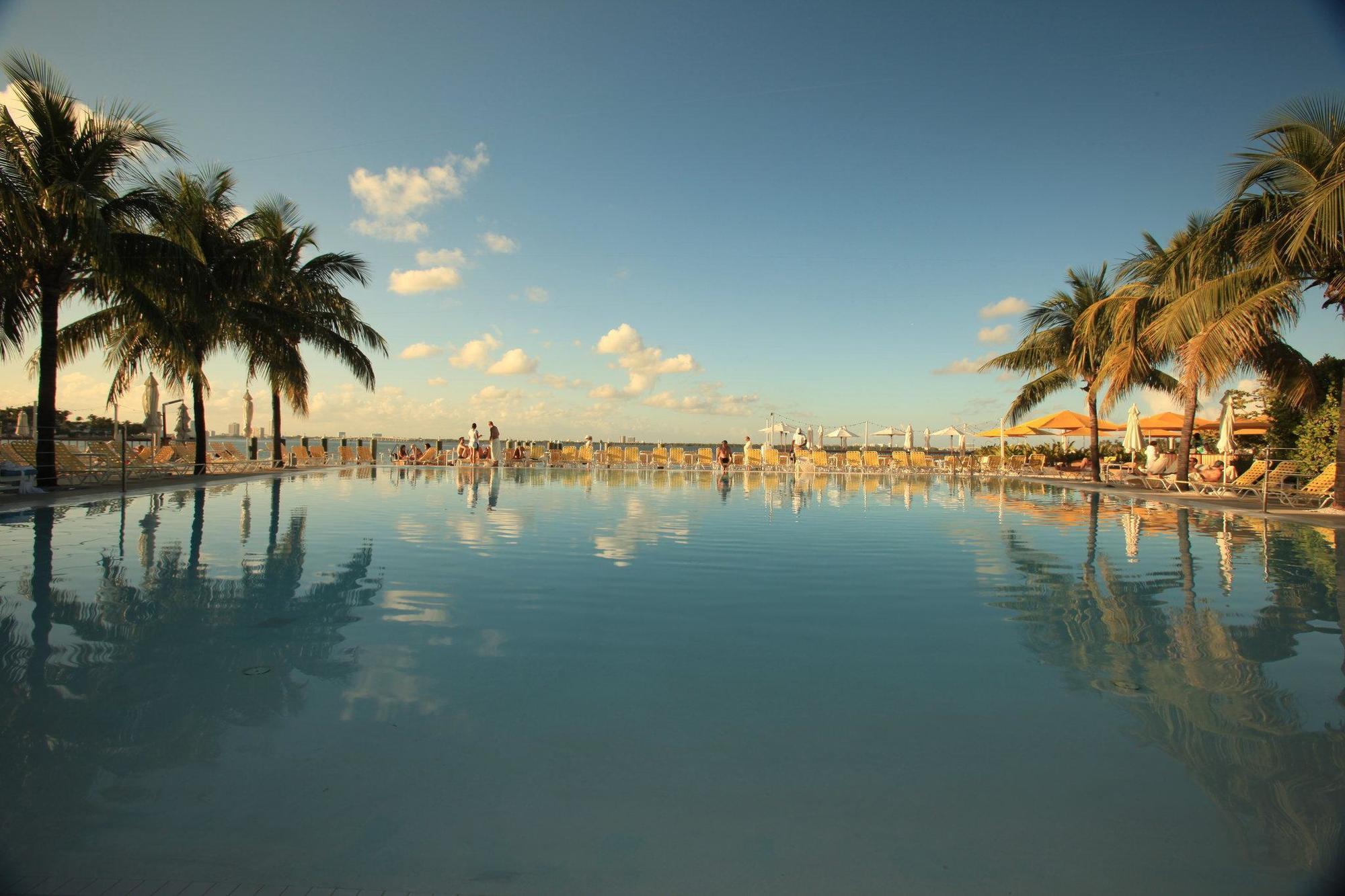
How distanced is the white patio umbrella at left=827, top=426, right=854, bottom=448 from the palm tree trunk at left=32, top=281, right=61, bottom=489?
28.5 meters

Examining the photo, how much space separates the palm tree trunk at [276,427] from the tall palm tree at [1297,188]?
22.0 metres

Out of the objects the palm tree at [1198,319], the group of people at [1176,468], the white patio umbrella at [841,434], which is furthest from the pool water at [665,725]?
the white patio umbrella at [841,434]

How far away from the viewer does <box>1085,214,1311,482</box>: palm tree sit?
1137cm

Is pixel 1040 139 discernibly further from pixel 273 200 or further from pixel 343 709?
pixel 273 200

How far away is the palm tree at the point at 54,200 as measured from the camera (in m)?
9.83

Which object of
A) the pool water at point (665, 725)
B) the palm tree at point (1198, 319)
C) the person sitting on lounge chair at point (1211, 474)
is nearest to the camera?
the pool water at point (665, 725)

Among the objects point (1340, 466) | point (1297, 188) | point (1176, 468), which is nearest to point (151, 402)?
point (1297, 188)

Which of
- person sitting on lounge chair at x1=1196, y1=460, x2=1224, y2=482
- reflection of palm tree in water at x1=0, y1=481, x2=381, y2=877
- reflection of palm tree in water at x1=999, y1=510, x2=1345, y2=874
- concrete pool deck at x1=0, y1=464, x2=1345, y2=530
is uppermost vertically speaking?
person sitting on lounge chair at x1=1196, y1=460, x2=1224, y2=482

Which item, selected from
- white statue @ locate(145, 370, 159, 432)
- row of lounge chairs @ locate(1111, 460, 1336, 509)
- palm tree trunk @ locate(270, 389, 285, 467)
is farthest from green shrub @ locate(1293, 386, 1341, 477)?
white statue @ locate(145, 370, 159, 432)

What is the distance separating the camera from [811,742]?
2.62 metres

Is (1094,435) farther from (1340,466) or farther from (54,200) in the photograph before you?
(54,200)

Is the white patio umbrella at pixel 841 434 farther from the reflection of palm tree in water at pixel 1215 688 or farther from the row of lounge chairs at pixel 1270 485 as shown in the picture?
the reflection of palm tree in water at pixel 1215 688

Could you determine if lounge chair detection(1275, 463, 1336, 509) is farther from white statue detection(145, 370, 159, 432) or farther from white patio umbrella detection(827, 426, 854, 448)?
white statue detection(145, 370, 159, 432)

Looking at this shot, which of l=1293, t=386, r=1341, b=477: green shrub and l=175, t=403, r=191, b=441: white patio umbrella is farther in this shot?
l=175, t=403, r=191, b=441: white patio umbrella
